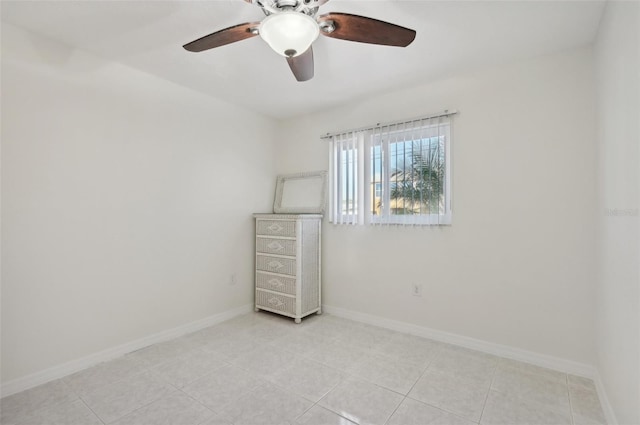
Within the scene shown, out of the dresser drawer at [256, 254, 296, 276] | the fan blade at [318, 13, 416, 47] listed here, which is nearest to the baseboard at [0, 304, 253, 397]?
the dresser drawer at [256, 254, 296, 276]

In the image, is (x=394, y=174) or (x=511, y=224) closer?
(x=511, y=224)

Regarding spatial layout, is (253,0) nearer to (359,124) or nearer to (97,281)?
(359,124)

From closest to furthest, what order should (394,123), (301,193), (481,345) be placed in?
1. (481,345)
2. (394,123)
3. (301,193)

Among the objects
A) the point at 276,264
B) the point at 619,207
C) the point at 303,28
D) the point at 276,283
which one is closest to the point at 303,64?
the point at 303,28

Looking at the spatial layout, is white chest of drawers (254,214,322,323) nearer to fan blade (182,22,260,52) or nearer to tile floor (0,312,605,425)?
tile floor (0,312,605,425)

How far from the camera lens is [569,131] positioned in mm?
2162

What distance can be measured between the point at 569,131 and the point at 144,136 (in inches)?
129

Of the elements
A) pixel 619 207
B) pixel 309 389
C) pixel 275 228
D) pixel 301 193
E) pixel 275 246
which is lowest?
pixel 309 389

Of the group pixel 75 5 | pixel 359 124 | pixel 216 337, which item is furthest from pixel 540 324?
pixel 75 5

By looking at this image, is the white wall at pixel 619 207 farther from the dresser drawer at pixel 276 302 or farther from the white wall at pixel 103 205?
the white wall at pixel 103 205

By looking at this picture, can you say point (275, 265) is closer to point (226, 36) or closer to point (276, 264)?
point (276, 264)

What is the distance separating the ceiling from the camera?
5.74 ft

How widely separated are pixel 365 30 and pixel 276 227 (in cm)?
220

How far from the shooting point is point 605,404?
5.65 feet
